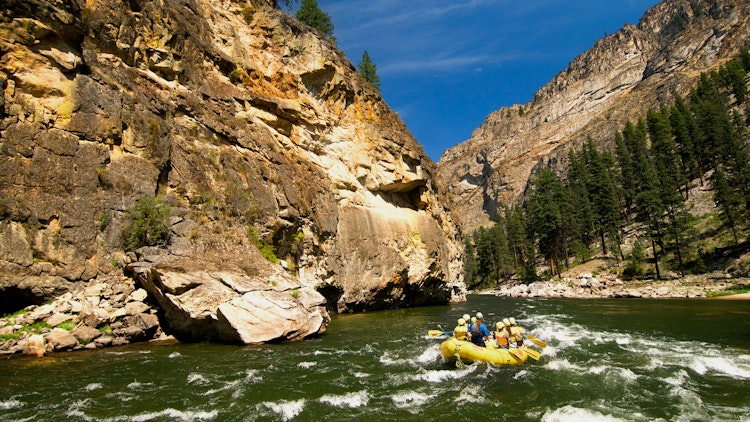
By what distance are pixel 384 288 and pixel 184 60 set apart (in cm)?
1950

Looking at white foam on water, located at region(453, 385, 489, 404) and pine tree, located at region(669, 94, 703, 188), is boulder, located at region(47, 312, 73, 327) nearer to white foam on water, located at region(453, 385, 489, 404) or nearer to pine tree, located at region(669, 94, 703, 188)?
white foam on water, located at region(453, 385, 489, 404)

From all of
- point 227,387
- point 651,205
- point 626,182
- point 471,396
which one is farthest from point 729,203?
point 227,387

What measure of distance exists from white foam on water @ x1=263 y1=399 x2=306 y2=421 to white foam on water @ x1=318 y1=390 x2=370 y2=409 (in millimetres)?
540

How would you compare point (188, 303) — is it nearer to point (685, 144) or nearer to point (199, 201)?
point (199, 201)

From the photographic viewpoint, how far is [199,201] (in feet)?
64.9

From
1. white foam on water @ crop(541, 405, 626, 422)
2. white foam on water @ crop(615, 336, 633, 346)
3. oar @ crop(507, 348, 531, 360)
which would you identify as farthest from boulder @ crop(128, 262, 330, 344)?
white foam on water @ crop(615, 336, 633, 346)

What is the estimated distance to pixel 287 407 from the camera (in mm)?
8531

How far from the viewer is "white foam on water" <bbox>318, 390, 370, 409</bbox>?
28.8 ft

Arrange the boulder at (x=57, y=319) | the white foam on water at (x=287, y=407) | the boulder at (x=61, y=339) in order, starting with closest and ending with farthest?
the white foam on water at (x=287, y=407), the boulder at (x=61, y=339), the boulder at (x=57, y=319)

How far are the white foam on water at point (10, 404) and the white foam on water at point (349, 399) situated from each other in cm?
601

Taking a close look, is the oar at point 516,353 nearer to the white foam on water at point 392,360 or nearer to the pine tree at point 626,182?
the white foam on water at point 392,360

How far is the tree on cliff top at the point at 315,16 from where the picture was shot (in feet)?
140

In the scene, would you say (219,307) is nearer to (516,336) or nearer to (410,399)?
(410,399)

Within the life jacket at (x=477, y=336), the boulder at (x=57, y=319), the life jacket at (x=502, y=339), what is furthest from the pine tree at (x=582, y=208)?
the boulder at (x=57, y=319)
